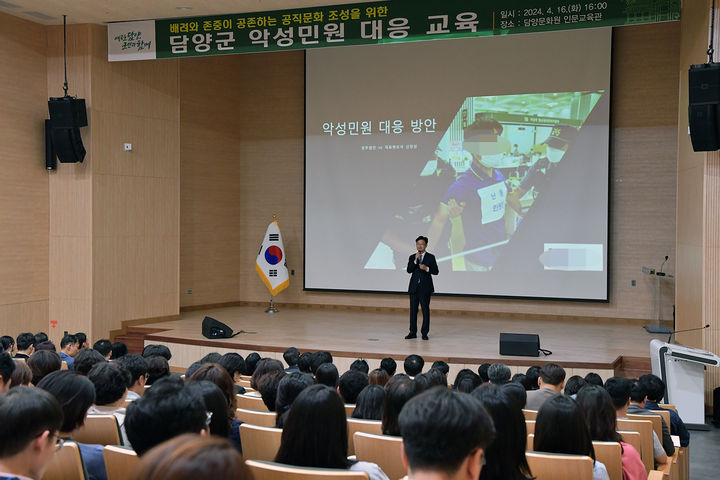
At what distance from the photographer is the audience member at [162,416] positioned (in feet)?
5.87

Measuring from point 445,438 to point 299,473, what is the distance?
0.70 m

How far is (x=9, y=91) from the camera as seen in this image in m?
8.70

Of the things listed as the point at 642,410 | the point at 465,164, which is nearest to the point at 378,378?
the point at 642,410

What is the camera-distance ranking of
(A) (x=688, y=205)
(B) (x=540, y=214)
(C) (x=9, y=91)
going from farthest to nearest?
1. (B) (x=540, y=214)
2. (C) (x=9, y=91)
3. (A) (x=688, y=205)

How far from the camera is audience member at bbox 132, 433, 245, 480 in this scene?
0.98 metres

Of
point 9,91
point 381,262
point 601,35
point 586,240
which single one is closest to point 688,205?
point 586,240

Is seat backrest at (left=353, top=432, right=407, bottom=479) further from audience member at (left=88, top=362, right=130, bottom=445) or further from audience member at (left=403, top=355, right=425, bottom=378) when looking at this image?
audience member at (left=403, top=355, right=425, bottom=378)

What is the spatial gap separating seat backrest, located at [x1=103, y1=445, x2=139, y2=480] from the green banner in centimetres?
621

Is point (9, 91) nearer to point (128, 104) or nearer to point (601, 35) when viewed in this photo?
point (128, 104)

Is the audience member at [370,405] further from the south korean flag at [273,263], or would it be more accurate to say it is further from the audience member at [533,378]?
the south korean flag at [273,263]

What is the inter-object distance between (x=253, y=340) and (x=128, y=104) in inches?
150

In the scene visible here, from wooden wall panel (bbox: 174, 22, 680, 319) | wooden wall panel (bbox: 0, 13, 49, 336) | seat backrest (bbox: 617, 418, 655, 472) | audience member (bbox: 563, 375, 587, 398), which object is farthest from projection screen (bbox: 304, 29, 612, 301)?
seat backrest (bbox: 617, 418, 655, 472)

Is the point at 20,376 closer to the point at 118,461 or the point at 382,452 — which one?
the point at 118,461

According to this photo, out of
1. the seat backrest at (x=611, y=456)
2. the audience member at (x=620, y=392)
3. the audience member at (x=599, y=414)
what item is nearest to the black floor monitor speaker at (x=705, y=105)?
Answer: the audience member at (x=620, y=392)
